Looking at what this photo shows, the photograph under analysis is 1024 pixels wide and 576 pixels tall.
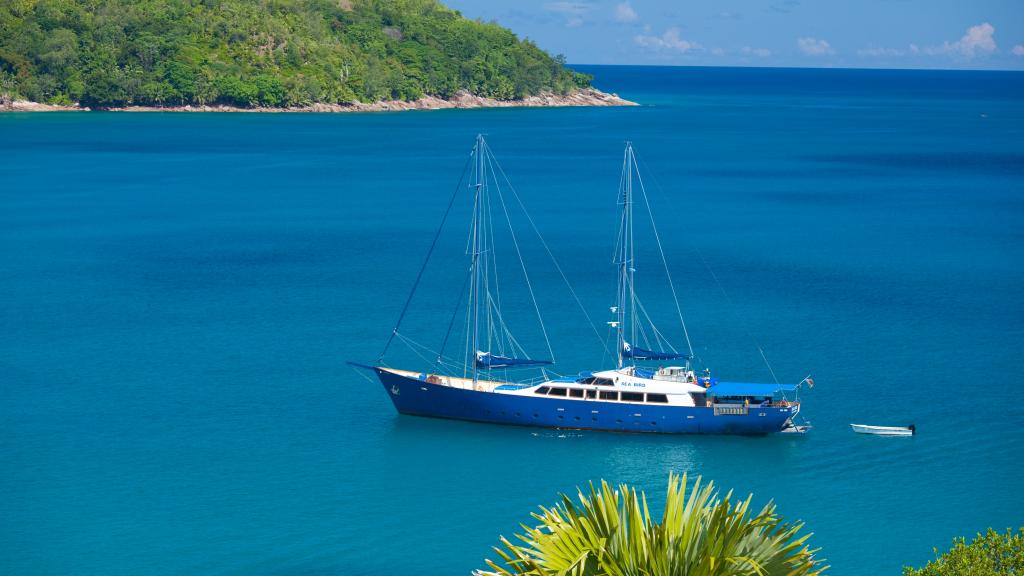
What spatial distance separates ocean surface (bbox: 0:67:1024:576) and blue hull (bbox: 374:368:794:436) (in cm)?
43

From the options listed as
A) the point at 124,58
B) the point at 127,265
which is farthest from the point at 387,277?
the point at 124,58

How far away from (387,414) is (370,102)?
14083cm

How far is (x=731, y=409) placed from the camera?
38.3 m

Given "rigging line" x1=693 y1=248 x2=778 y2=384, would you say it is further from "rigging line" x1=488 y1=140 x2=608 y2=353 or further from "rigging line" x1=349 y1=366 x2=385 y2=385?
"rigging line" x1=349 y1=366 x2=385 y2=385

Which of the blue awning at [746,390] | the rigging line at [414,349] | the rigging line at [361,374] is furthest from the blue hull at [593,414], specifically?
the rigging line at [414,349]

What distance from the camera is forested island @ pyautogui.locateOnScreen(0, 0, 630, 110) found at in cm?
16025

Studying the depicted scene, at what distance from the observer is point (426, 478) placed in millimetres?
35969

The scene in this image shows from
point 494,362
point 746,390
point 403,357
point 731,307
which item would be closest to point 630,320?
point 731,307

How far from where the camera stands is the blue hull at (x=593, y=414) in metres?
38.1

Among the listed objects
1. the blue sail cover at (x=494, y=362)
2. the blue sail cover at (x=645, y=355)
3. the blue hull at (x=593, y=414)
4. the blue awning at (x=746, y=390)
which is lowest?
the blue hull at (x=593, y=414)

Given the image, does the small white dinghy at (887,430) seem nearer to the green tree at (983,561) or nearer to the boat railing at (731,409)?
the boat railing at (731,409)

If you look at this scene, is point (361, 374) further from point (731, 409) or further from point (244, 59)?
point (244, 59)

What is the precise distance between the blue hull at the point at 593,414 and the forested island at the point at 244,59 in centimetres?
13125

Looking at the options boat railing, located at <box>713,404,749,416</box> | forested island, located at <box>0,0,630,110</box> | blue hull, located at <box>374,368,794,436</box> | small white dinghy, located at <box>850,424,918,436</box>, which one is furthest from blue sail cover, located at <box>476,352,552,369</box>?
forested island, located at <box>0,0,630,110</box>
